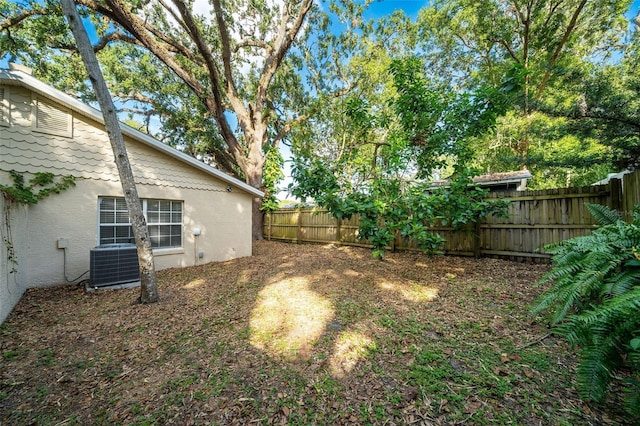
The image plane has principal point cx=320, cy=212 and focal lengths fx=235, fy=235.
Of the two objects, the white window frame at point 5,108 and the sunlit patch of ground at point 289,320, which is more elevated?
the white window frame at point 5,108

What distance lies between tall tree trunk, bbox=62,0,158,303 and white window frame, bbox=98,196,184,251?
6.25 feet

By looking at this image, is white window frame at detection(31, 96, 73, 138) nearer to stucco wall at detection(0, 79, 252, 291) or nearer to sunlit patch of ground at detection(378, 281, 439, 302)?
stucco wall at detection(0, 79, 252, 291)

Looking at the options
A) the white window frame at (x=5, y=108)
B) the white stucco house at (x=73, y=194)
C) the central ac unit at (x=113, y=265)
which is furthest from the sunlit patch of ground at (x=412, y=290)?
the white window frame at (x=5, y=108)

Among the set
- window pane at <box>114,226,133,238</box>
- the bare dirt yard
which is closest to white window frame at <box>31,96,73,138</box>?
window pane at <box>114,226,133,238</box>

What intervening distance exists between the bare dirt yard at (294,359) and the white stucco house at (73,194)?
706mm

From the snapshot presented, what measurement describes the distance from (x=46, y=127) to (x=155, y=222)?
2623mm

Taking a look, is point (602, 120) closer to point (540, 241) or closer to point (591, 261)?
point (540, 241)

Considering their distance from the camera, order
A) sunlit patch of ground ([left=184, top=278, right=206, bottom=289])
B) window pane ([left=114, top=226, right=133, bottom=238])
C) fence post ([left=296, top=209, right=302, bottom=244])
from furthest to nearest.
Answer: fence post ([left=296, top=209, right=302, bottom=244])
window pane ([left=114, top=226, right=133, bottom=238])
sunlit patch of ground ([left=184, top=278, right=206, bottom=289])

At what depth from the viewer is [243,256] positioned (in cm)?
761

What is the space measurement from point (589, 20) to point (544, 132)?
9.77m

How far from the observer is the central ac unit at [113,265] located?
172 inches

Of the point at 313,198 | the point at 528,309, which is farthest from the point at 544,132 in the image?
the point at 313,198

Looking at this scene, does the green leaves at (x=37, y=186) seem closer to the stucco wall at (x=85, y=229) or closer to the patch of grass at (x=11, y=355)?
the stucco wall at (x=85, y=229)

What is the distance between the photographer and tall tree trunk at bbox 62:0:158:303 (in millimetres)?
3426
